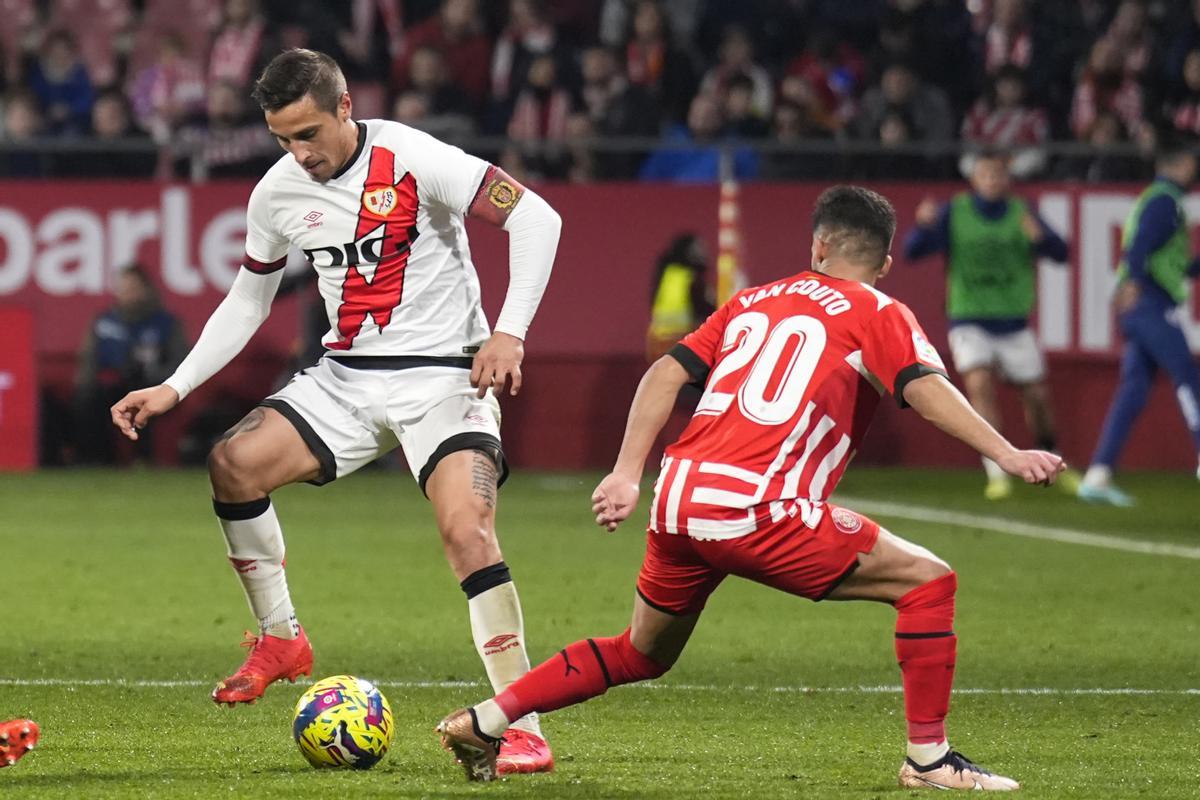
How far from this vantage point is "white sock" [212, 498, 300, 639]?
664cm

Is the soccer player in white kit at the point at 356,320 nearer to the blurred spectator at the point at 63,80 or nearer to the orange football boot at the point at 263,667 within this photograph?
the orange football boot at the point at 263,667

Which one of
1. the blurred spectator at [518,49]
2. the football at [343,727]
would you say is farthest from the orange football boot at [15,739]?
the blurred spectator at [518,49]

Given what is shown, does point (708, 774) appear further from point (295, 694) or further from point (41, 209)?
point (41, 209)

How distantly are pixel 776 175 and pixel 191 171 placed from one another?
4597 millimetres

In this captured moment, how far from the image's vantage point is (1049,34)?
59.1 ft

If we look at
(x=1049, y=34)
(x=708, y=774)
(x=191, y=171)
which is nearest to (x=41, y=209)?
(x=191, y=171)

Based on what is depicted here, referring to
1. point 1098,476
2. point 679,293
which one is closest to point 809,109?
point 679,293

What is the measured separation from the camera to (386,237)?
257 inches

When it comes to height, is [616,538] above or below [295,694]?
below

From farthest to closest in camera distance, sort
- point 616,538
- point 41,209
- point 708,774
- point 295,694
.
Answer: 1. point 41,209
2. point 616,538
3. point 295,694
4. point 708,774

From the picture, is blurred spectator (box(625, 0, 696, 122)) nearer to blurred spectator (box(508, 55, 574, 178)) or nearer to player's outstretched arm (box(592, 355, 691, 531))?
blurred spectator (box(508, 55, 574, 178))

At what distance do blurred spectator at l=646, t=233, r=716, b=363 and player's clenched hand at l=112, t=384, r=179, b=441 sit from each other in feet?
31.5

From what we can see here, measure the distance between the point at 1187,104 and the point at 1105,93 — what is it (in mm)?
660

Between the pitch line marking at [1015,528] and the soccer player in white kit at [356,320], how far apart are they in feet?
20.3
